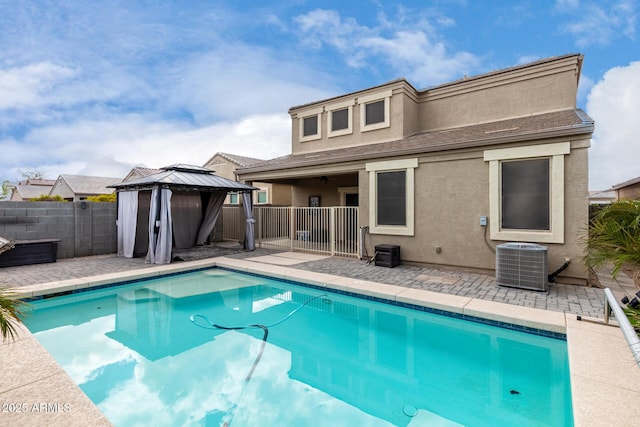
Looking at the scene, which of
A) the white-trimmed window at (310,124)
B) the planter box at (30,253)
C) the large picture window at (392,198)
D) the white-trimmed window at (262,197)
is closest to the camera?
the planter box at (30,253)

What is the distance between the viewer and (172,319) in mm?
5758

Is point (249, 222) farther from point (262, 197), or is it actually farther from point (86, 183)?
point (86, 183)

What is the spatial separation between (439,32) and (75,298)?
1431cm

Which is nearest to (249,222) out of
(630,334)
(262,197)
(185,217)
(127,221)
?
(185,217)

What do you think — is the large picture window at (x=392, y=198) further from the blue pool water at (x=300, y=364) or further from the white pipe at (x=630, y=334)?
the white pipe at (x=630, y=334)

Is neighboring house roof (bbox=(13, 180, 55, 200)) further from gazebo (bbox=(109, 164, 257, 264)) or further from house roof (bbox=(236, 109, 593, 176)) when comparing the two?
house roof (bbox=(236, 109, 593, 176))

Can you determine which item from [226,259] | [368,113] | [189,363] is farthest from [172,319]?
[368,113]

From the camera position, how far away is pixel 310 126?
524 inches

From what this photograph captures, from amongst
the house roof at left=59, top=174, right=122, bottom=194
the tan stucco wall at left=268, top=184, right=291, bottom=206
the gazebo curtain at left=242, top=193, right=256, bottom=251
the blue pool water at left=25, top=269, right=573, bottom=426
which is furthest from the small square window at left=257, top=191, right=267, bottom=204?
the house roof at left=59, top=174, right=122, bottom=194

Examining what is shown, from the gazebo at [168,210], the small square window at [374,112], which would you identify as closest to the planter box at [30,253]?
the gazebo at [168,210]

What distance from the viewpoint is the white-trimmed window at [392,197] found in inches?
341

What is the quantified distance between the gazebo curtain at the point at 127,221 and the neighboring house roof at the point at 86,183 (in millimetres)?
25094

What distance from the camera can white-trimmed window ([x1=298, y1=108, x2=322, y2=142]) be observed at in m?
13.0

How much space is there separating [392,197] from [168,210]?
21.9 feet
